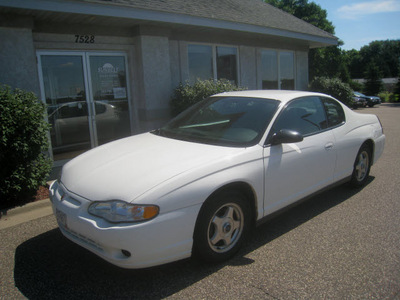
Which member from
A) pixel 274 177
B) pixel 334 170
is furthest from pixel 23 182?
pixel 334 170

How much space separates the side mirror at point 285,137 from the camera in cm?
350

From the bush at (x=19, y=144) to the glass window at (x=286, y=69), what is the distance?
10.1 metres

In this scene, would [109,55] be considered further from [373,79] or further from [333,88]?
[373,79]

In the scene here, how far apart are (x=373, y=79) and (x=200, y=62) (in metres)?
37.3

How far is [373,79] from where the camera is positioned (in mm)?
40469

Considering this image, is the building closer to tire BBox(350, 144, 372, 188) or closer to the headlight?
the headlight

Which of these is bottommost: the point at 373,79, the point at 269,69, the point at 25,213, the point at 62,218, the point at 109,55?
the point at 25,213

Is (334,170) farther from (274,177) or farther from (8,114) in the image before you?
(8,114)

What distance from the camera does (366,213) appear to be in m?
4.28

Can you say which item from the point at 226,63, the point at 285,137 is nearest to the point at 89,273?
the point at 285,137

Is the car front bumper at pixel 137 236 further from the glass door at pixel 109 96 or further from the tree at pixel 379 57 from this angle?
the tree at pixel 379 57

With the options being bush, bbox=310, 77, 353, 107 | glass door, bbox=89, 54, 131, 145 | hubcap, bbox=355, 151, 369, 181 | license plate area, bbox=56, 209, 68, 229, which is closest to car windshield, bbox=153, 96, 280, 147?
license plate area, bbox=56, 209, 68, 229

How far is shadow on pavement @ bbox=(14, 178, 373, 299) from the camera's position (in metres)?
2.78

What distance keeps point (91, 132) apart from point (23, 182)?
10.8 ft
